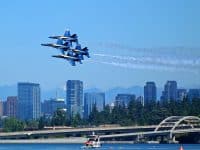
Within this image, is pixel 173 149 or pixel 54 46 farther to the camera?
pixel 173 149

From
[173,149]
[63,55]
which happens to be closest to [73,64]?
[63,55]

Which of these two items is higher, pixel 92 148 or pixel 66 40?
pixel 66 40

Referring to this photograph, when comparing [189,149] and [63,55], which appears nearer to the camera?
[63,55]

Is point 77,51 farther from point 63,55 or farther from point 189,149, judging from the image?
point 189,149

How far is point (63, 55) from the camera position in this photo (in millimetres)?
94125

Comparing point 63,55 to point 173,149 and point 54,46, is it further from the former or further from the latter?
point 173,149

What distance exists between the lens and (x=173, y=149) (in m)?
176

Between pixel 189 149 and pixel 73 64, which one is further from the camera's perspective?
pixel 189 149

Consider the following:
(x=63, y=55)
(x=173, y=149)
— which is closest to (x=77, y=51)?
(x=63, y=55)

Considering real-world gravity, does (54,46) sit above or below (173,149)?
above

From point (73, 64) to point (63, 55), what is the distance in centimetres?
248

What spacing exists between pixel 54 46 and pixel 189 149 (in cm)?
8638

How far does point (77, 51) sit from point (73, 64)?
10.5 ft

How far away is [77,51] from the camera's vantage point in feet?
312
